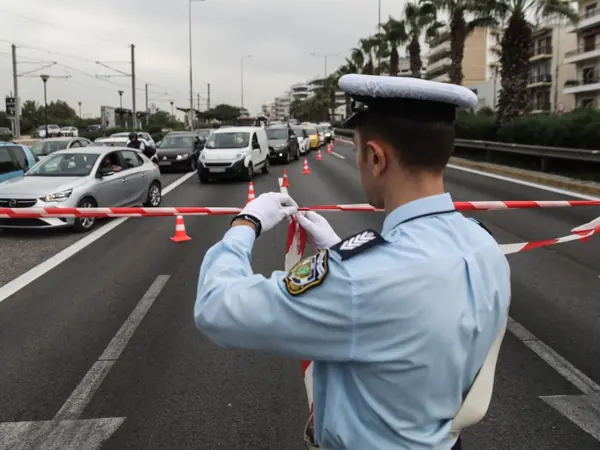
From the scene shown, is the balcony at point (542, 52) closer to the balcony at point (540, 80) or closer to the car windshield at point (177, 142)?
the balcony at point (540, 80)

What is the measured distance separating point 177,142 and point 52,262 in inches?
704

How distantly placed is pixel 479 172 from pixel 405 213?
1938 cm

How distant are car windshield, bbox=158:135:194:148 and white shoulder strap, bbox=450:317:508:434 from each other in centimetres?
2450

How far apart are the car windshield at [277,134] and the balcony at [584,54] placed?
4426 cm

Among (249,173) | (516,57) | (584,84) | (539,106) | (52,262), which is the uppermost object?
(584,84)

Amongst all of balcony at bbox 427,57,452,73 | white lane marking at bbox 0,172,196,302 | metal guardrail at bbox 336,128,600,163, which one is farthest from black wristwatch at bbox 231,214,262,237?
balcony at bbox 427,57,452,73

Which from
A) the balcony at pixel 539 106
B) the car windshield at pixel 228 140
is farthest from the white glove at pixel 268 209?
the balcony at pixel 539 106

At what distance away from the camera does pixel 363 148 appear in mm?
1438

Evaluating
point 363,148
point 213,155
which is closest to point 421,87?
point 363,148

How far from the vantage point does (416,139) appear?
1.36 meters

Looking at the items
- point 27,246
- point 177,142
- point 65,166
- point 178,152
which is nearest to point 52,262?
point 27,246

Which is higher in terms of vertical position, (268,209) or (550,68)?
(550,68)

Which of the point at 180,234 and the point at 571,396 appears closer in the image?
the point at 571,396

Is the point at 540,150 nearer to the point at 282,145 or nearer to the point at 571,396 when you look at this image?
the point at 282,145
